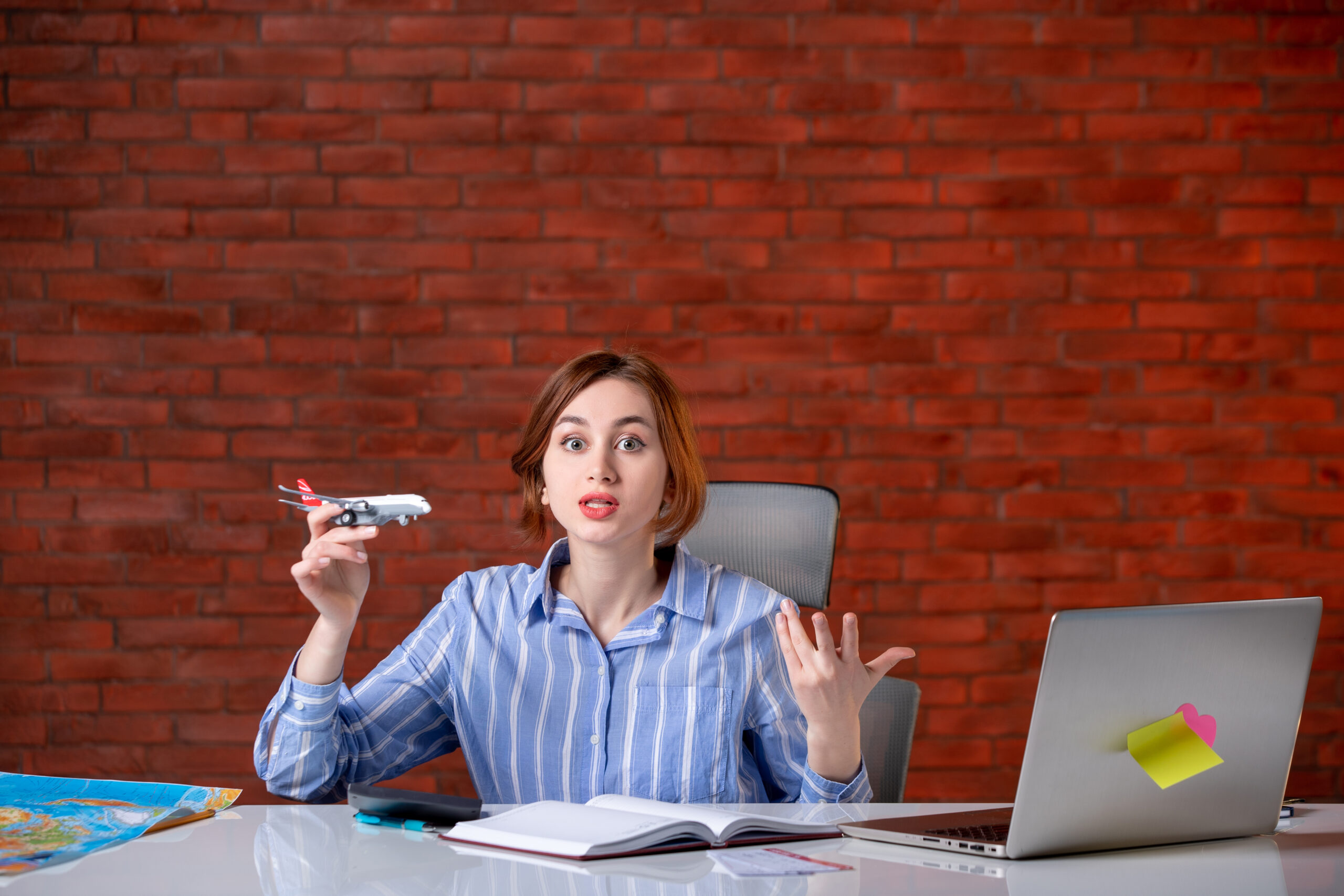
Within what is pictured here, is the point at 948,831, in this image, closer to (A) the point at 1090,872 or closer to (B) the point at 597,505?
(A) the point at 1090,872

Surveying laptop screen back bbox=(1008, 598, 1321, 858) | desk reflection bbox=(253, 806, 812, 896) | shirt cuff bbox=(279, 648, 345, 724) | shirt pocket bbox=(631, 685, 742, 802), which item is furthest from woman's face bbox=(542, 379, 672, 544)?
laptop screen back bbox=(1008, 598, 1321, 858)

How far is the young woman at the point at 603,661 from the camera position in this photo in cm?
147

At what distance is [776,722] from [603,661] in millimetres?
262

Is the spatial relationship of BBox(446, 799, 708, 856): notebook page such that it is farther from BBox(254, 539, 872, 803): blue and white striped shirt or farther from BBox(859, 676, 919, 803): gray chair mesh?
BBox(859, 676, 919, 803): gray chair mesh

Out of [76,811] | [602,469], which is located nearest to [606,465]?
[602,469]

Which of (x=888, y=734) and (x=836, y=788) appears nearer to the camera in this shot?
(x=836, y=788)

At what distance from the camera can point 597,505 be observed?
146 cm

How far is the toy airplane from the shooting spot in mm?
1261

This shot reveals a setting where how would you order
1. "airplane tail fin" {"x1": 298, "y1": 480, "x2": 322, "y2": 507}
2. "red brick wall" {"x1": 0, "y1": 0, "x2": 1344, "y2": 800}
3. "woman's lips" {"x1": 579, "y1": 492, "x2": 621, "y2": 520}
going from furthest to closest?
"red brick wall" {"x1": 0, "y1": 0, "x2": 1344, "y2": 800}, "woman's lips" {"x1": 579, "y1": 492, "x2": 621, "y2": 520}, "airplane tail fin" {"x1": 298, "y1": 480, "x2": 322, "y2": 507}

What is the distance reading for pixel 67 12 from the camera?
2574 millimetres

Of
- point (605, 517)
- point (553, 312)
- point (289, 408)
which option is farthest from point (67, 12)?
point (605, 517)

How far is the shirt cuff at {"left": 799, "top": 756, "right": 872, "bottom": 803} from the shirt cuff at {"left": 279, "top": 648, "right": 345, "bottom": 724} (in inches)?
24.1

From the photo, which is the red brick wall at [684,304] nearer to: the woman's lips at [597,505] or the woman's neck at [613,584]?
the woman's neck at [613,584]

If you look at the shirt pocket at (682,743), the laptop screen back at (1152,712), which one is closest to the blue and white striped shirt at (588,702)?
the shirt pocket at (682,743)
